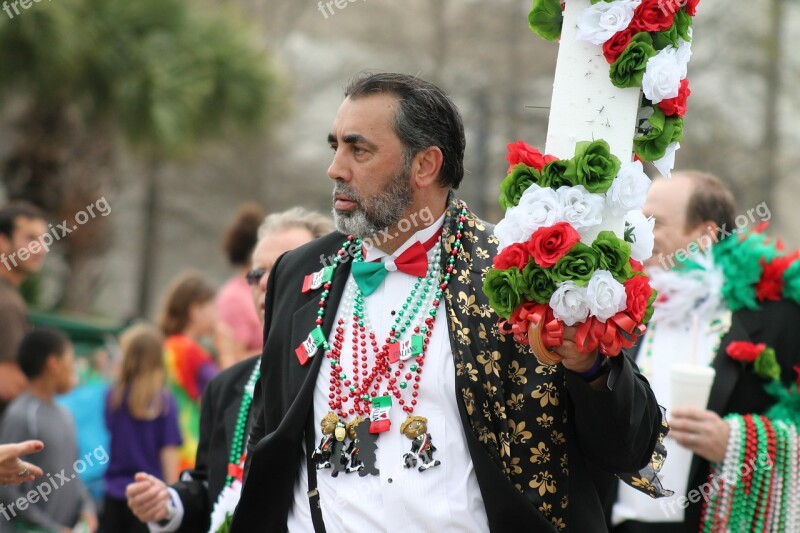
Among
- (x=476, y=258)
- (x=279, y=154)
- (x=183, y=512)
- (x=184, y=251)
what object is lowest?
(x=183, y=512)

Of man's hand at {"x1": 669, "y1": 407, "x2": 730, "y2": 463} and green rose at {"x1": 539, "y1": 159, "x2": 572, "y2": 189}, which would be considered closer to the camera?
green rose at {"x1": 539, "y1": 159, "x2": 572, "y2": 189}

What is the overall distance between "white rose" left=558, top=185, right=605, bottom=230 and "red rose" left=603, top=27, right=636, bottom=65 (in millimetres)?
372

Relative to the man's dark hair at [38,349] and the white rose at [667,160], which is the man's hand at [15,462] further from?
the white rose at [667,160]

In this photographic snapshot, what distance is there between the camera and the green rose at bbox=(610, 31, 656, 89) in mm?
2803

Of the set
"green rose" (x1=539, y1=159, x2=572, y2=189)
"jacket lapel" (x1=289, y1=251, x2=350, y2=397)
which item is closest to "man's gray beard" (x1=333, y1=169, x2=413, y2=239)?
"jacket lapel" (x1=289, y1=251, x2=350, y2=397)

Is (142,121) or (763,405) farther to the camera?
(142,121)

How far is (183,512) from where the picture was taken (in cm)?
419

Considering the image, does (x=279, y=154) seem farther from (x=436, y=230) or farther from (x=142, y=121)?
(x=436, y=230)

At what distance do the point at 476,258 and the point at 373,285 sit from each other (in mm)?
361

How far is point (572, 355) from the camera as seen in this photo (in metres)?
2.79

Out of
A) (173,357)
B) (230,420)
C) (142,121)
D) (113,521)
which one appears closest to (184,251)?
(142,121)

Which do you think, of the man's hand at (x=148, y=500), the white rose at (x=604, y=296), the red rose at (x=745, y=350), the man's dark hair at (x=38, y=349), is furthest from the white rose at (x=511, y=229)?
the man's dark hair at (x=38, y=349)

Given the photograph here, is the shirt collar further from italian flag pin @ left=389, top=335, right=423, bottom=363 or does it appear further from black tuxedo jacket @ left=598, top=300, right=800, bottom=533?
black tuxedo jacket @ left=598, top=300, right=800, bottom=533

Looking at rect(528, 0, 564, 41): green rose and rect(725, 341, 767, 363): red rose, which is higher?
rect(528, 0, 564, 41): green rose
